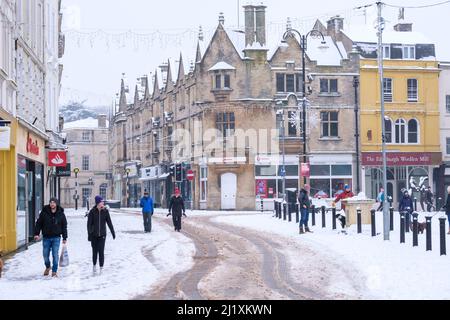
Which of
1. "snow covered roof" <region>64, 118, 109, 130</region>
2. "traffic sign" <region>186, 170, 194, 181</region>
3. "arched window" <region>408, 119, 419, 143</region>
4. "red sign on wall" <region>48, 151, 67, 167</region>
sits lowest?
"traffic sign" <region>186, 170, 194, 181</region>

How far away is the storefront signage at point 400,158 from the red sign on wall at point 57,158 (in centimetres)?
3170

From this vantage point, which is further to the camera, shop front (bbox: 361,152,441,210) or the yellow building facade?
the yellow building facade

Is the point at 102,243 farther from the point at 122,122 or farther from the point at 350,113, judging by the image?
the point at 122,122

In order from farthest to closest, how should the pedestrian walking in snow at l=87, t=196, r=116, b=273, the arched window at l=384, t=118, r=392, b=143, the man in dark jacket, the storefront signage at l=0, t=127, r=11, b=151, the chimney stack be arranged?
the chimney stack → the arched window at l=384, t=118, r=392, b=143 → the storefront signage at l=0, t=127, r=11, b=151 → the pedestrian walking in snow at l=87, t=196, r=116, b=273 → the man in dark jacket

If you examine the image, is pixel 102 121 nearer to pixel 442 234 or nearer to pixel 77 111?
pixel 77 111

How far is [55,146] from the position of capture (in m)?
33.5

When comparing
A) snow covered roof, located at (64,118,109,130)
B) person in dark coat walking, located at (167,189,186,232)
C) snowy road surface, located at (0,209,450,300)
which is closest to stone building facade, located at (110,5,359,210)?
person in dark coat walking, located at (167,189,186,232)

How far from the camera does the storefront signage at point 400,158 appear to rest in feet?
188

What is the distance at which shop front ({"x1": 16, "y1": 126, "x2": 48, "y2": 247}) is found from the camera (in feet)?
78.0

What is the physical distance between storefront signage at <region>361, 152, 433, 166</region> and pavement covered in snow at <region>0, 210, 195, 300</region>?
106 feet

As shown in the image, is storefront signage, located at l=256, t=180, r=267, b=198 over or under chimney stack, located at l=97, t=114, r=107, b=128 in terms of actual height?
under

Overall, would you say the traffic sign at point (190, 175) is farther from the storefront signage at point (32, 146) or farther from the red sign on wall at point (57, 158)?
the storefront signage at point (32, 146)

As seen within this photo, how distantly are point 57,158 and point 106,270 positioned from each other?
41.3 ft

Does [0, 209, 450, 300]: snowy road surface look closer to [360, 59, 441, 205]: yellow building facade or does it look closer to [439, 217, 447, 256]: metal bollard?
[439, 217, 447, 256]: metal bollard
